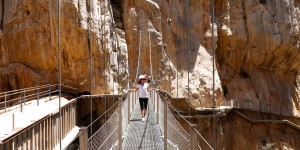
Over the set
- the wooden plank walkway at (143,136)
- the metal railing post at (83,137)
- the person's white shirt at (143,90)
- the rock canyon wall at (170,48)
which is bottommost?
the wooden plank walkway at (143,136)

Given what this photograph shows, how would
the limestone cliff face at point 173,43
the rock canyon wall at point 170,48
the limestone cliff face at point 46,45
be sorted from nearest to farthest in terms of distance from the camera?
the limestone cliff face at point 46,45 < the rock canyon wall at point 170,48 < the limestone cliff face at point 173,43

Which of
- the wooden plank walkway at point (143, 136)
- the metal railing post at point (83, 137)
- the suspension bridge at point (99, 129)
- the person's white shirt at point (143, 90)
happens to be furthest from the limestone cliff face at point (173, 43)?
the metal railing post at point (83, 137)

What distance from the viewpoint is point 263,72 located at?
77.9 feet

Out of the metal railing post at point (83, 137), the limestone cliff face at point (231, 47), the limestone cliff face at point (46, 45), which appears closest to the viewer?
the metal railing post at point (83, 137)

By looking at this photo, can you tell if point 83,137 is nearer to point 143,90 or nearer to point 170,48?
point 143,90

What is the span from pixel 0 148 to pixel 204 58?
603 inches

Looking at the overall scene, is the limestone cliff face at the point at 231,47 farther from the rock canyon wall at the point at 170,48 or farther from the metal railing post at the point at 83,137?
the metal railing post at the point at 83,137

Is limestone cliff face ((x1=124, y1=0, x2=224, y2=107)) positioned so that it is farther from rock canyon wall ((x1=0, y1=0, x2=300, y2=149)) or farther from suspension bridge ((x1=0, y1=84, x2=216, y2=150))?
suspension bridge ((x1=0, y1=84, x2=216, y2=150))

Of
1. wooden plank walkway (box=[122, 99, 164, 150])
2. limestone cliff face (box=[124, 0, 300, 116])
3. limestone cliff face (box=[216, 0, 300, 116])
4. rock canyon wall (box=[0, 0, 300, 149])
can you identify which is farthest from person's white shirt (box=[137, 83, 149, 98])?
limestone cliff face (box=[216, 0, 300, 116])

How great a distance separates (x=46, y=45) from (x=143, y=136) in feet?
28.0

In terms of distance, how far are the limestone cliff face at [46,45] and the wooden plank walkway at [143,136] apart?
6.05 meters

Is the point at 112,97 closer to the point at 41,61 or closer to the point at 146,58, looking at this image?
the point at 41,61

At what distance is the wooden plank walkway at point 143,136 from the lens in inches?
254

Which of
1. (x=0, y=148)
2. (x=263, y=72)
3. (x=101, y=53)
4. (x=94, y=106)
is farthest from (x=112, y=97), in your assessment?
(x=263, y=72)
